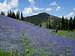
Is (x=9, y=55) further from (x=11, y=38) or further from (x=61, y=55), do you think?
(x=11, y=38)

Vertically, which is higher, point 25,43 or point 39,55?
point 25,43

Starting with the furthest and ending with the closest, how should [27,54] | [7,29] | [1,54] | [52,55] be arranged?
[7,29]
[52,55]
[1,54]
[27,54]

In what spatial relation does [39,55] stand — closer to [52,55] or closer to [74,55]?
[52,55]

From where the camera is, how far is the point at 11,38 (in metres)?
28.6

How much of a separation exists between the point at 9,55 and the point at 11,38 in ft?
44.0

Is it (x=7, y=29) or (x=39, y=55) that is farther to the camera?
(x=7, y=29)

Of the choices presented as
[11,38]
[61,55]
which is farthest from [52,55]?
[11,38]

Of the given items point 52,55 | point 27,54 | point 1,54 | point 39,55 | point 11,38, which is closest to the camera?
point 27,54

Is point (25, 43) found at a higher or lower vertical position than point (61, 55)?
higher

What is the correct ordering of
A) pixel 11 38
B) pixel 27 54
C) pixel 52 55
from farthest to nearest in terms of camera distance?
pixel 11 38 < pixel 52 55 < pixel 27 54

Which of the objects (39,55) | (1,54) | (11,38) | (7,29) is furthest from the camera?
(7,29)

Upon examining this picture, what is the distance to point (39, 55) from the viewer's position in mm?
18281

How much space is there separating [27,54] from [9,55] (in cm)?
107

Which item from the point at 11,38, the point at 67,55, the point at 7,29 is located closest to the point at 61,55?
the point at 67,55
